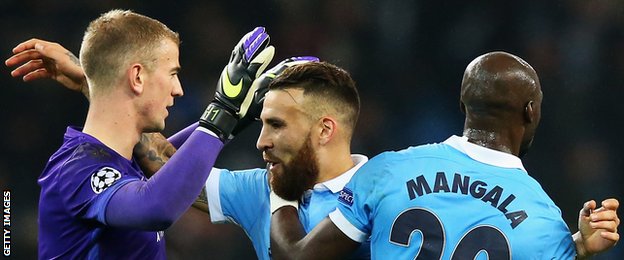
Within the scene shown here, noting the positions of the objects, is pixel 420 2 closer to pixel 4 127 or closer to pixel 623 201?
pixel 623 201

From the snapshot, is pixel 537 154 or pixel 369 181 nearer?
pixel 369 181

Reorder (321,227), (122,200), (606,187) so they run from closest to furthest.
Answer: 1. (122,200)
2. (321,227)
3. (606,187)

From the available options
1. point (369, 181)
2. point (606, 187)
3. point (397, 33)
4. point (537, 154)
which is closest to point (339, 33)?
point (397, 33)

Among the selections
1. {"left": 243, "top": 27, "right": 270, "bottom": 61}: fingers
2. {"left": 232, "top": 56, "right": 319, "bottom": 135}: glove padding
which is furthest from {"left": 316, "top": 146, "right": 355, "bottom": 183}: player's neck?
{"left": 243, "top": 27, "right": 270, "bottom": 61}: fingers

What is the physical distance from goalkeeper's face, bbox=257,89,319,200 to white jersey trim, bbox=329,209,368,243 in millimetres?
380

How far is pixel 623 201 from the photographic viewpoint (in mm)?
6020

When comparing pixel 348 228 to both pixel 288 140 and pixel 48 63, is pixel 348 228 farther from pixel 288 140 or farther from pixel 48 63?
pixel 48 63

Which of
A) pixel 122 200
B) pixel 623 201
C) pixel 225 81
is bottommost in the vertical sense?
pixel 623 201

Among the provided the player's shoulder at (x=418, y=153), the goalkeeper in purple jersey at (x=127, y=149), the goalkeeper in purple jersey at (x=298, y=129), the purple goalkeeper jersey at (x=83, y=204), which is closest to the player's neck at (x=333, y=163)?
the goalkeeper in purple jersey at (x=298, y=129)

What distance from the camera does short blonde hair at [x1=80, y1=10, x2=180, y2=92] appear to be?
2689mm

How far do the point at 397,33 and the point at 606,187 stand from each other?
1.76 metres

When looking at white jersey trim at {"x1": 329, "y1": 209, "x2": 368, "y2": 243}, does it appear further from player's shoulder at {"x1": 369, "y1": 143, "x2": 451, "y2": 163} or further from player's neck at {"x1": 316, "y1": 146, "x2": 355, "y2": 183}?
player's neck at {"x1": 316, "y1": 146, "x2": 355, "y2": 183}

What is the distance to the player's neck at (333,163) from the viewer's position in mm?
3205

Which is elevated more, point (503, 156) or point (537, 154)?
point (503, 156)
